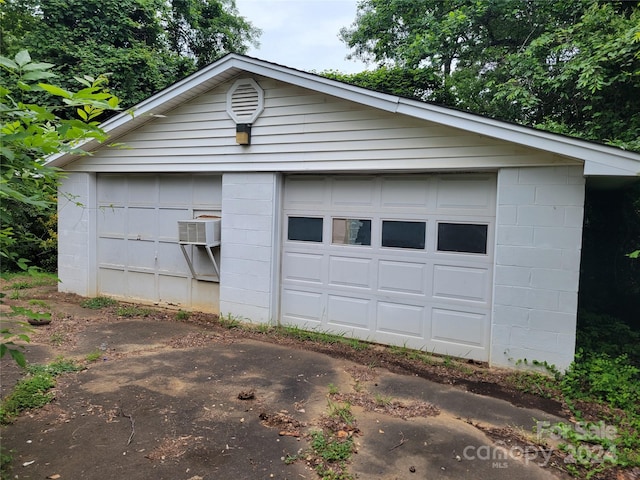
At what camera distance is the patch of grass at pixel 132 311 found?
6.57 metres

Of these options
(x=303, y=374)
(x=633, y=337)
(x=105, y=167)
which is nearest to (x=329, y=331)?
(x=303, y=374)

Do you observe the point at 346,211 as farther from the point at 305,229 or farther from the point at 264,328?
the point at 264,328

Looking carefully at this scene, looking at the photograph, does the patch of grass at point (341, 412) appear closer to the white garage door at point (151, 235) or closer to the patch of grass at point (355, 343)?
the patch of grass at point (355, 343)

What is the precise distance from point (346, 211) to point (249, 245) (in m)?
1.61

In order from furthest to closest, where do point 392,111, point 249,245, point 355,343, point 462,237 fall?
point 249,245, point 355,343, point 462,237, point 392,111

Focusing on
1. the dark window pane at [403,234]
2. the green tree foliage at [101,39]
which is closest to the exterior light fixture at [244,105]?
the dark window pane at [403,234]

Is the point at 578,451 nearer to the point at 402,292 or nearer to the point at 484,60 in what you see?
the point at 402,292

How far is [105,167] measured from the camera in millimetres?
7176

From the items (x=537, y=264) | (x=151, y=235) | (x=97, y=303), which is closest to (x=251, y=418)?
(x=537, y=264)

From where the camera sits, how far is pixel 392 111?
15.7 ft

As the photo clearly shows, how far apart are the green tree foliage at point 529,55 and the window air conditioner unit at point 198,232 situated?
244 inches

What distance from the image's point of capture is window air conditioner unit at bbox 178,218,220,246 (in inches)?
241

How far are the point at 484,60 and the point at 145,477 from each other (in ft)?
41.6

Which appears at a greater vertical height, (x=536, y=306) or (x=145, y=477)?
(x=536, y=306)
